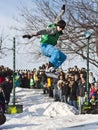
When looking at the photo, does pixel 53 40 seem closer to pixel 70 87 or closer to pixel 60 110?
pixel 60 110

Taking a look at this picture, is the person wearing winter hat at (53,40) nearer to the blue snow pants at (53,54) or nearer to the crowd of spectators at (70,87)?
the blue snow pants at (53,54)

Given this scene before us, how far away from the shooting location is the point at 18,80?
2498cm

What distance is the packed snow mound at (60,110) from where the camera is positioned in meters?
16.0

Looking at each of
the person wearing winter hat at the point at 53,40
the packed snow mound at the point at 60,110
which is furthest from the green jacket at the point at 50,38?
the packed snow mound at the point at 60,110

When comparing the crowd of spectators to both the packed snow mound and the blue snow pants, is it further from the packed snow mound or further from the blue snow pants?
the blue snow pants

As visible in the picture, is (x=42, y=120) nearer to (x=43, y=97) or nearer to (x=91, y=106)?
(x=91, y=106)

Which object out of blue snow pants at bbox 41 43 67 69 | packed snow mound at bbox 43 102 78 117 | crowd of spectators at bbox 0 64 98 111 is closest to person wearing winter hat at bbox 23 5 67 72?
blue snow pants at bbox 41 43 67 69

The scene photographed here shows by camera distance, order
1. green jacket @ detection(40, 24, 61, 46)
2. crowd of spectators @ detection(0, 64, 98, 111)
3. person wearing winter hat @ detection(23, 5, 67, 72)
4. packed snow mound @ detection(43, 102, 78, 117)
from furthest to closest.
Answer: crowd of spectators @ detection(0, 64, 98, 111) → packed snow mound @ detection(43, 102, 78, 117) → green jacket @ detection(40, 24, 61, 46) → person wearing winter hat @ detection(23, 5, 67, 72)

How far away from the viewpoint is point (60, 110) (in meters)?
16.3

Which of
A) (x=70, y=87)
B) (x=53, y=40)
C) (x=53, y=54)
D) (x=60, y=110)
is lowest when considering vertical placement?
(x=60, y=110)

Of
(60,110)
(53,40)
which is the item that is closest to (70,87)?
(60,110)

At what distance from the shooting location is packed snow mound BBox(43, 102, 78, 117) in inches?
628

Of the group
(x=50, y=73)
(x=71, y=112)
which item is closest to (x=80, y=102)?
(x=71, y=112)

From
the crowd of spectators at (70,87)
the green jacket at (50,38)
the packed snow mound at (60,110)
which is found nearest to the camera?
the green jacket at (50,38)
